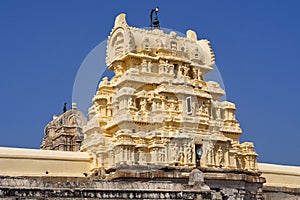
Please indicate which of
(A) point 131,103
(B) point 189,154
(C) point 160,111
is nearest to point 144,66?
(A) point 131,103

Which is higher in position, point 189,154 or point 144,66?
point 144,66

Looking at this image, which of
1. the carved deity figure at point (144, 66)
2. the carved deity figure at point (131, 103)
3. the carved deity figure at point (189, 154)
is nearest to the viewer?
the carved deity figure at point (189, 154)

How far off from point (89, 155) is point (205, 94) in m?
7.72

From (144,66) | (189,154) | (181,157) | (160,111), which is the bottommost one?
(181,157)

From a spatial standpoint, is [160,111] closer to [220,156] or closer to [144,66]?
[144,66]

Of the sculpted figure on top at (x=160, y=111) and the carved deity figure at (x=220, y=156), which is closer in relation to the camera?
the sculpted figure on top at (x=160, y=111)

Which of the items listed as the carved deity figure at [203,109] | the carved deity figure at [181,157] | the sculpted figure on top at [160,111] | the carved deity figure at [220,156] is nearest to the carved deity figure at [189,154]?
the sculpted figure on top at [160,111]

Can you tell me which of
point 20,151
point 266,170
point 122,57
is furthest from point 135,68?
point 266,170

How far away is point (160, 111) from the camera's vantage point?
29.2 m

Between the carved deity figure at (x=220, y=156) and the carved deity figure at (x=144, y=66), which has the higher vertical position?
the carved deity figure at (x=144, y=66)

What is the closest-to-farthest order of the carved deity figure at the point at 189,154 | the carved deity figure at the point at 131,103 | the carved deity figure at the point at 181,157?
the carved deity figure at the point at 181,157 < the carved deity figure at the point at 189,154 < the carved deity figure at the point at 131,103

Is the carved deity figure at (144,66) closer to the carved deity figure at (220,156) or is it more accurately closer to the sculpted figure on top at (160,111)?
the sculpted figure on top at (160,111)

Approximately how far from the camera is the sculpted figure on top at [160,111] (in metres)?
28.2

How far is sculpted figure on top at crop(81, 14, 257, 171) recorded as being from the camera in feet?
92.5
